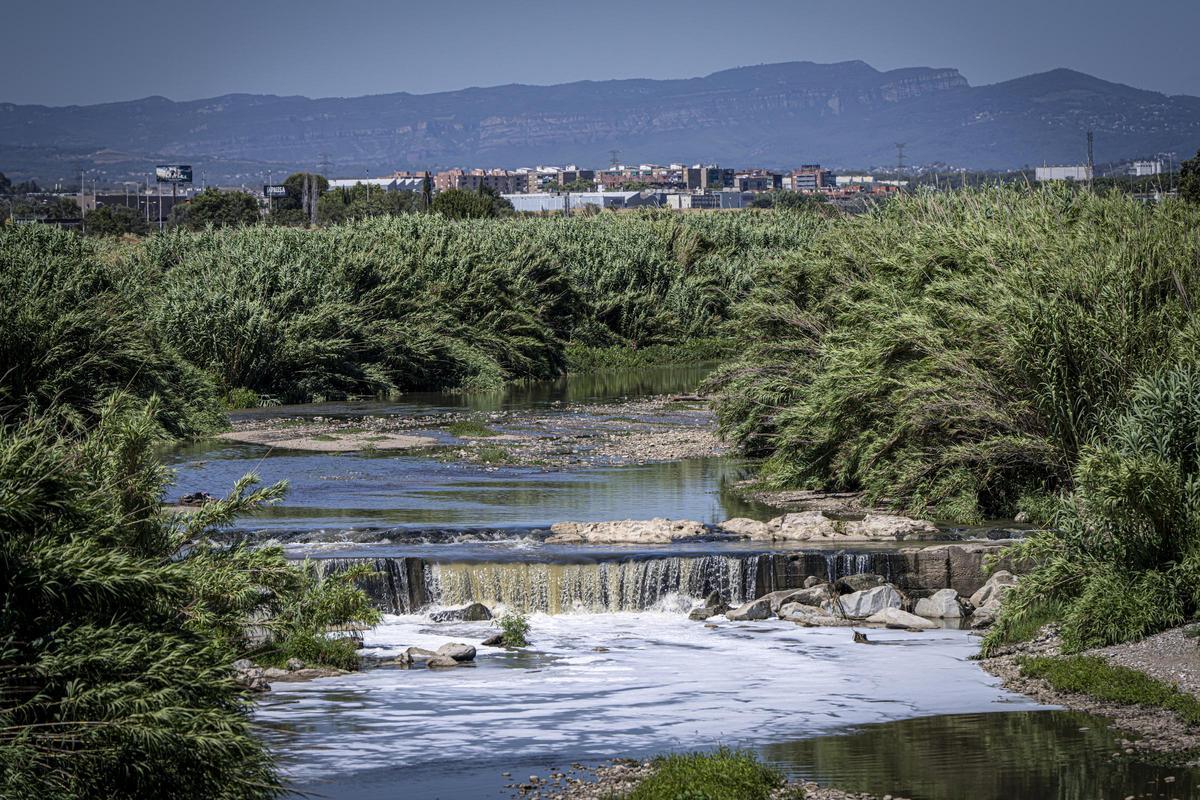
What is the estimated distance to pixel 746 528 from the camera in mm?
28438

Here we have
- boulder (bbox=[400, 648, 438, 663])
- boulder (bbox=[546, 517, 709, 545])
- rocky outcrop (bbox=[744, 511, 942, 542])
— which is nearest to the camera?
boulder (bbox=[400, 648, 438, 663])

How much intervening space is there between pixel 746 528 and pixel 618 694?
9.56m

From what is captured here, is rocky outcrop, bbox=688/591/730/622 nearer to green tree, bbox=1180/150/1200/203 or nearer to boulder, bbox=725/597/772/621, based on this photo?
A: boulder, bbox=725/597/772/621

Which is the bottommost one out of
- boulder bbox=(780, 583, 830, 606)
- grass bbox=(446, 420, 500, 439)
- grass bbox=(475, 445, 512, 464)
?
boulder bbox=(780, 583, 830, 606)

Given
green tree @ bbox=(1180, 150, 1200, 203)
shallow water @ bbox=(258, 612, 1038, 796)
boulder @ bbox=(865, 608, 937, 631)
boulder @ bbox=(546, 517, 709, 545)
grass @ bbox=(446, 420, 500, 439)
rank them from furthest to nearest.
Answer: green tree @ bbox=(1180, 150, 1200, 203) < grass @ bbox=(446, 420, 500, 439) < boulder @ bbox=(546, 517, 709, 545) < boulder @ bbox=(865, 608, 937, 631) < shallow water @ bbox=(258, 612, 1038, 796)

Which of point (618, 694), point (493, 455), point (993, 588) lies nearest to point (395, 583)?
point (618, 694)

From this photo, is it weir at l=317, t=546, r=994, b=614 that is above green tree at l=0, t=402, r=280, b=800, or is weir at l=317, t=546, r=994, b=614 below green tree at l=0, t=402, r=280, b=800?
below

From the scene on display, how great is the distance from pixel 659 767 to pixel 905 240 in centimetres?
2330

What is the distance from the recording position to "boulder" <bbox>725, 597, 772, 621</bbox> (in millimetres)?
23703

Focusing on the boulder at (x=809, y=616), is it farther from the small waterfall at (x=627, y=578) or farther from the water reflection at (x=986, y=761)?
the water reflection at (x=986, y=761)

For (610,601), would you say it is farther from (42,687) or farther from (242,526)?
(42,687)

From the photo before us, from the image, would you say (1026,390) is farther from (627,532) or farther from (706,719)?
(706,719)

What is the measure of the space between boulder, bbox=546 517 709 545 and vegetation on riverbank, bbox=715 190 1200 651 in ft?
15.2

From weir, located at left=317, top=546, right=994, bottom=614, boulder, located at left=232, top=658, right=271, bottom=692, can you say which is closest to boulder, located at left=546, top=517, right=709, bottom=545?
weir, located at left=317, top=546, right=994, bottom=614
